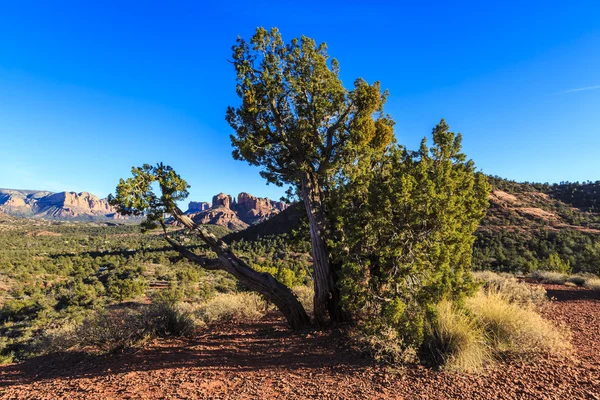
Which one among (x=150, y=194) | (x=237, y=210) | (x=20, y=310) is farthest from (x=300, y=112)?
(x=237, y=210)

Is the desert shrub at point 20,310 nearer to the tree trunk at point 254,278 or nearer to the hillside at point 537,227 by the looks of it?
the tree trunk at point 254,278

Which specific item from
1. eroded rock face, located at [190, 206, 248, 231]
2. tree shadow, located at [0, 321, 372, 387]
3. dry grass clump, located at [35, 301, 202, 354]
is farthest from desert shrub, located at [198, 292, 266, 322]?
eroded rock face, located at [190, 206, 248, 231]

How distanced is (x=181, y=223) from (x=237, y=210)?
539 feet

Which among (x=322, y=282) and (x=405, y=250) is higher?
(x=405, y=250)

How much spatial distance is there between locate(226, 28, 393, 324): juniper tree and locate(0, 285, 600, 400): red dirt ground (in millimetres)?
2223

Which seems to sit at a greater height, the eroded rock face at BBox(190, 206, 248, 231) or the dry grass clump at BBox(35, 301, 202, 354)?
the eroded rock face at BBox(190, 206, 248, 231)

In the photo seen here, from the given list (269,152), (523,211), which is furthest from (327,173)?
(523,211)

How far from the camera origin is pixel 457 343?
4.65 meters

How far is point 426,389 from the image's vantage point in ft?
12.9

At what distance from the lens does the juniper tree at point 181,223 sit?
725 cm

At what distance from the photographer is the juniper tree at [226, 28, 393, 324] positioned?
7.46 metres

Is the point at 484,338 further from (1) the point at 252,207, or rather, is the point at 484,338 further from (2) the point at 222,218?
(1) the point at 252,207

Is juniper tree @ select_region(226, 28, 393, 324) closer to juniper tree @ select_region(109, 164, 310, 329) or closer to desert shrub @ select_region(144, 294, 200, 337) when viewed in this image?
juniper tree @ select_region(109, 164, 310, 329)

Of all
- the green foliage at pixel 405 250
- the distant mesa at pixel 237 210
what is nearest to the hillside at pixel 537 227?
the green foliage at pixel 405 250
